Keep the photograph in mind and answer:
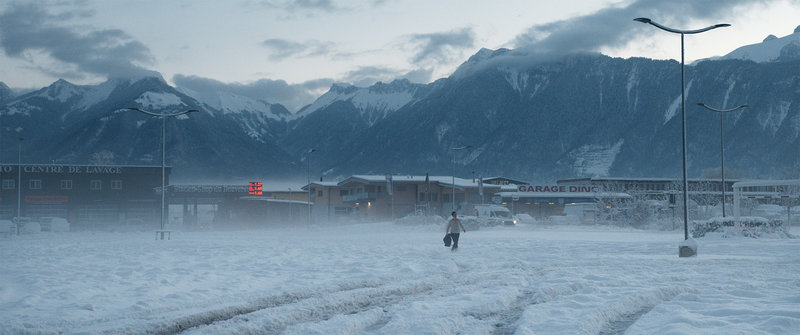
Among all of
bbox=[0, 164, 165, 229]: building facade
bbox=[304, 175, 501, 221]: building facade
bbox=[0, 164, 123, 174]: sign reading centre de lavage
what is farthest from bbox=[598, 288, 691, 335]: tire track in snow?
bbox=[0, 164, 123, 174]: sign reading centre de lavage

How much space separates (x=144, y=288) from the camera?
15.3 meters

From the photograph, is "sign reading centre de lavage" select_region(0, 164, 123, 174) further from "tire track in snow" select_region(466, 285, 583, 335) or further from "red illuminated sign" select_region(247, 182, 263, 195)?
"tire track in snow" select_region(466, 285, 583, 335)

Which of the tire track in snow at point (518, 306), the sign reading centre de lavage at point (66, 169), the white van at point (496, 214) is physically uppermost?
the sign reading centre de lavage at point (66, 169)

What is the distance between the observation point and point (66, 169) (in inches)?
3573

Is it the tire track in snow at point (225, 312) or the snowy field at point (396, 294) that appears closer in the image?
the tire track in snow at point (225, 312)

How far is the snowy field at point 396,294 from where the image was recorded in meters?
11.1

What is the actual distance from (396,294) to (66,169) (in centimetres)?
8696

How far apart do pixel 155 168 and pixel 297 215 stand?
2329cm

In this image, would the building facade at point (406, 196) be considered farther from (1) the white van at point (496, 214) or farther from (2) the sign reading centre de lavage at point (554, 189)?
(1) the white van at point (496, 214)

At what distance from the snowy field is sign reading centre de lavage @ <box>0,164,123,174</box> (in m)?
72.5

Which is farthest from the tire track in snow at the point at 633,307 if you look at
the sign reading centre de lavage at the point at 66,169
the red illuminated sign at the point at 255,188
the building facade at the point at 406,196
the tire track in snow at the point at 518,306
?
the sign reading centre de lavage at the point at 66,169

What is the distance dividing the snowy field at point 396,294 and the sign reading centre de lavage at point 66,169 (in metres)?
72.5

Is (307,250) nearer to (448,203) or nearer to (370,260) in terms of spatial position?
(370,260)

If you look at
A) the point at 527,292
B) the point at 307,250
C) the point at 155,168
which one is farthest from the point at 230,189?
the point at 527,292
